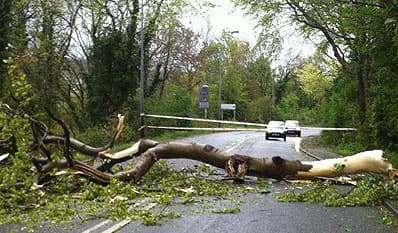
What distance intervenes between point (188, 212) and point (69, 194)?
214cm

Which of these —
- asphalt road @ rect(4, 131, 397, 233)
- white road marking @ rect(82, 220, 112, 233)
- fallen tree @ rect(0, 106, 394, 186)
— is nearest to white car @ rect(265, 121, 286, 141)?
fallen tree @ rect(0, 106, 394, 186)

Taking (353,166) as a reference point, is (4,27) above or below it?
above

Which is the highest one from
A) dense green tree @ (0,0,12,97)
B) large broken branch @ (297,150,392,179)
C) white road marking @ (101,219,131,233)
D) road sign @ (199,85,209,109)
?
dense green tree @ (0,0,12,97)

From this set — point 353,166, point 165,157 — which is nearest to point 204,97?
point 165,157

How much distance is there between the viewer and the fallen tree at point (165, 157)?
10312 millimetres

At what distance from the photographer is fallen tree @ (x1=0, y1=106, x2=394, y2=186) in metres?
10.3

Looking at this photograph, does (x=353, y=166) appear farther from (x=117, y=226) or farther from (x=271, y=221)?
(x=117, y=226)

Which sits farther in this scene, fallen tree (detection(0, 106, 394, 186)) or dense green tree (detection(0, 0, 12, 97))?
dense green tree (detection(0, 0, 12, 97))

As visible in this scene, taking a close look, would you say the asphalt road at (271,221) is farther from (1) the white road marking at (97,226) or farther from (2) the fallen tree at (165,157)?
(2) the fallen tree at (165,157)

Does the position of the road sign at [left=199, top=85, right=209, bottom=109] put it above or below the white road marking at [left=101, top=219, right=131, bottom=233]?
above

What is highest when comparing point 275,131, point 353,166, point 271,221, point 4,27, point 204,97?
point 4,27

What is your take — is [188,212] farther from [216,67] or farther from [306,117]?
[306,117]

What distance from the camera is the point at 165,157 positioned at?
1266 centimetres

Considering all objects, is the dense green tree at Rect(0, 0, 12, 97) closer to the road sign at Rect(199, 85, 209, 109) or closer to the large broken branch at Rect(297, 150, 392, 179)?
the large broken branch at Rect(297, 150, 392, 179)
